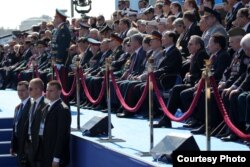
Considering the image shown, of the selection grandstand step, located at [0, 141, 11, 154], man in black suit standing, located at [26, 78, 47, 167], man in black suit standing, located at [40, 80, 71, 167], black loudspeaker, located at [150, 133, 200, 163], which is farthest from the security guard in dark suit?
black loudspeaker, located at [150, 133, 200, 163]

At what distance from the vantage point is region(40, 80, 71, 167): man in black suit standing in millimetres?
7957

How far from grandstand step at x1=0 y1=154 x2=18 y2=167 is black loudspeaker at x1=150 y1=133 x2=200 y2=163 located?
3794mm

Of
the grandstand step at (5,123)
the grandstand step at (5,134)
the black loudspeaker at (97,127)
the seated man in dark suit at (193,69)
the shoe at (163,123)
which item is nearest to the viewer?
the black loudspeaker at (97,127)

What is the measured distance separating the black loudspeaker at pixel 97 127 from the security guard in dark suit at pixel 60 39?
220cm

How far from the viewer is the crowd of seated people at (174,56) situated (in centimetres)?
817

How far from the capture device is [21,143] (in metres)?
8.77

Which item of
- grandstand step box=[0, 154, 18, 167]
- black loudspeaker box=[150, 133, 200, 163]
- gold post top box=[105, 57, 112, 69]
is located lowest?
grandstand step box=[0, 154, 18, 167]

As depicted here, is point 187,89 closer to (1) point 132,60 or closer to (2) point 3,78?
(1) point 132,60

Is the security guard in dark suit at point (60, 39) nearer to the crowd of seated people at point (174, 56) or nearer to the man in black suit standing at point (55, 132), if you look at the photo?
the crowd of seated people at point (174, 56)

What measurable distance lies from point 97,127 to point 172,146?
2.46m

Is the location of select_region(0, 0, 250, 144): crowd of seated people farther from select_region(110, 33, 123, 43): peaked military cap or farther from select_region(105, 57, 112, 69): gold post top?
select_region(105, 57, 112, 69): gold post top

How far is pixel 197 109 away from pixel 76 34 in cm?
895

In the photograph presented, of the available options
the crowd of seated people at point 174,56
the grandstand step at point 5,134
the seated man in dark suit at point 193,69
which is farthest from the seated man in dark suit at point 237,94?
the grandstand step at point 5,134

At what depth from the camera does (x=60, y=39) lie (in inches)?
431
